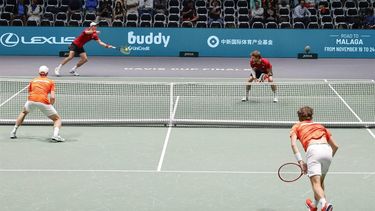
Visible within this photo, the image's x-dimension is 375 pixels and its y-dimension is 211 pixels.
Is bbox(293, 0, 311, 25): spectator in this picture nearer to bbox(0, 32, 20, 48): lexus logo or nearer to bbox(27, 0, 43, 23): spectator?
bbox(27, 0, 43, 23): spectator

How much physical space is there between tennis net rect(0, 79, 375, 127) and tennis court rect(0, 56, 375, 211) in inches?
1.4

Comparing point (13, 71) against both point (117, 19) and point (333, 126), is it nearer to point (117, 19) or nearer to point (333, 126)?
point (117, 19)

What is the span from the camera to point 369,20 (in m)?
32.1

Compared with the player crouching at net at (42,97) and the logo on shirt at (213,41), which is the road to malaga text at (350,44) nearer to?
the logo on shirt at (213,41)

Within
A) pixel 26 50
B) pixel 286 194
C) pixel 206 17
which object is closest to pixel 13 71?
pixel 26 50

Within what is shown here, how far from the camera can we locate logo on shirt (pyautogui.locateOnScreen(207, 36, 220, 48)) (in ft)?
105

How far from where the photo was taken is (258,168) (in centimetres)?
1402

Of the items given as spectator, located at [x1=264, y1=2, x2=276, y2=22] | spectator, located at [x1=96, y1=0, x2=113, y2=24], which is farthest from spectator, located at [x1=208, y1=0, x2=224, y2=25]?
spectator, located at [x1=96, y1=0, x2=113, y2=24]

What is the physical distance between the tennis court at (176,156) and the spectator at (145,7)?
1142 centimetres

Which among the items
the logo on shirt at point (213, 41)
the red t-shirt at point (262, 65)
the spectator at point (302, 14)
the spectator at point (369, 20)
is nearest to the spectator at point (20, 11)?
the logo on shirt at point (213, 41)

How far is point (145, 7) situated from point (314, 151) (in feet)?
76.8

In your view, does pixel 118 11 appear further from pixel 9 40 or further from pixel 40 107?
pixel 40 107

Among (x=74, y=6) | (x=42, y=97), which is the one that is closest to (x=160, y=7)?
(x=74, y=6)

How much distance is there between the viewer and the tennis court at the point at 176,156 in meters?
11.9
